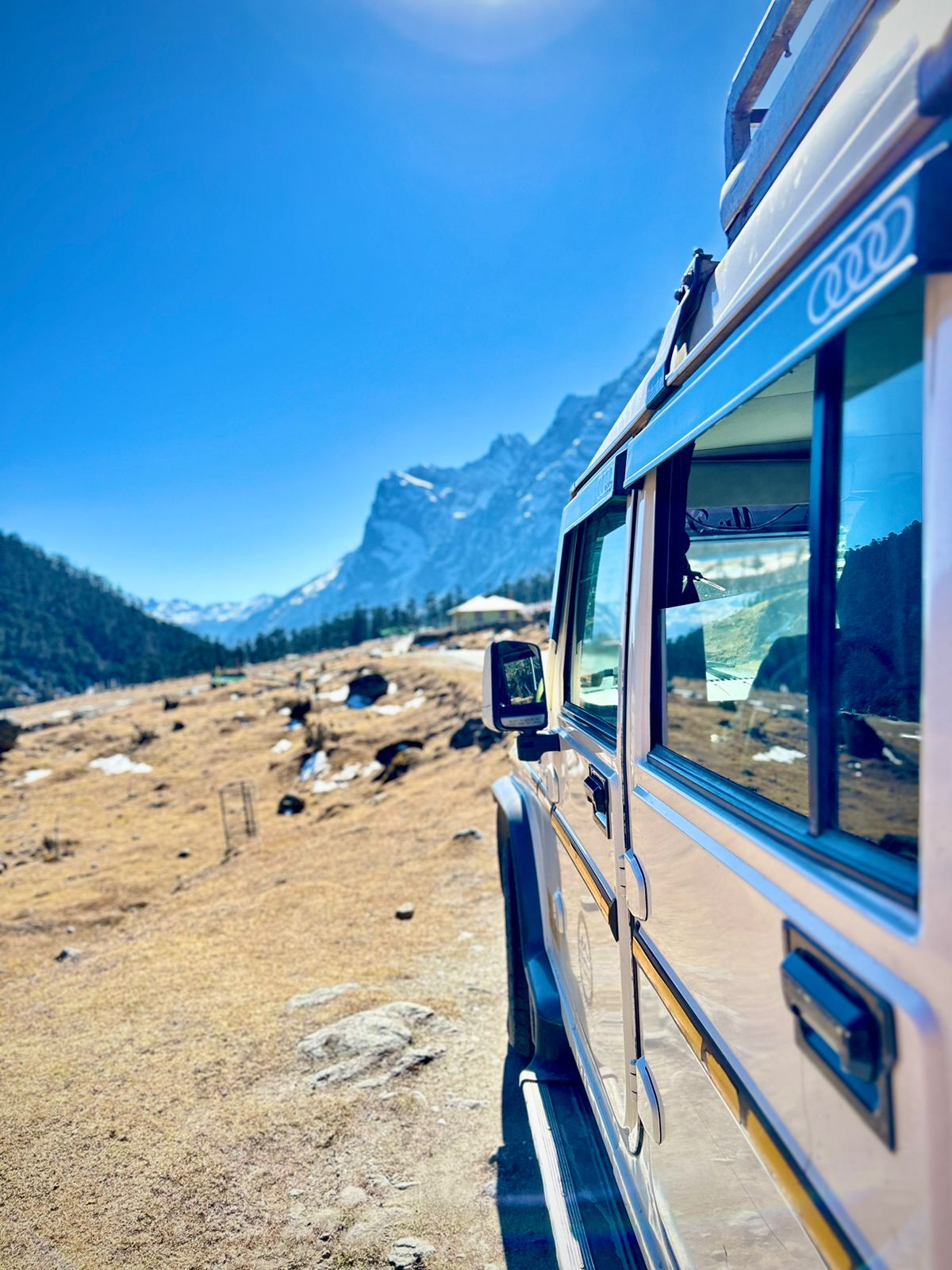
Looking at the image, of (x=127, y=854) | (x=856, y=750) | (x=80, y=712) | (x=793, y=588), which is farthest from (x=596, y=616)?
(x=80, y=712)

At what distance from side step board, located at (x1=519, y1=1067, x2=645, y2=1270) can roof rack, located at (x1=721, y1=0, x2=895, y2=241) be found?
Answer: 268 cm

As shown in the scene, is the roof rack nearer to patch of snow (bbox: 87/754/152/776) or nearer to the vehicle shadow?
the vehicle shadow

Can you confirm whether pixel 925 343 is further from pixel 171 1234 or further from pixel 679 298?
pixel 171 1234

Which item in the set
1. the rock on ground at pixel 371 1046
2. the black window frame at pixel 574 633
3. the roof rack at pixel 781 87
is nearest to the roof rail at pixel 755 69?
the roof rack at pixel 781 87

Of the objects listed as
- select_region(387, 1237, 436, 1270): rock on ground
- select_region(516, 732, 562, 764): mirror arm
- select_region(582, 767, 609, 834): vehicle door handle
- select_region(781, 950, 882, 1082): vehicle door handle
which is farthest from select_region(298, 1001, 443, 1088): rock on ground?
select_region(781, 950, 882, 1082): vehicle door handle

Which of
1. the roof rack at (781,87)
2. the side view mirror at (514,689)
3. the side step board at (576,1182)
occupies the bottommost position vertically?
the side step board at (576,1182)

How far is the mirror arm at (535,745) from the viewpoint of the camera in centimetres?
284

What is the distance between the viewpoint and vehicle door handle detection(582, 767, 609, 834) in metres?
2.03

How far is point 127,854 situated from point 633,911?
494 inches

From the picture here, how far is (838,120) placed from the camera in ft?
3.17

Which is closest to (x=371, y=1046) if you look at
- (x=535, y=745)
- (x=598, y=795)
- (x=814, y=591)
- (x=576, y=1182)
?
(x=576, y=1182)

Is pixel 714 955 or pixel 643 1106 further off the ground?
pixel 714 955

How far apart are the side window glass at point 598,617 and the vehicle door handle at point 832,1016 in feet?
3.92

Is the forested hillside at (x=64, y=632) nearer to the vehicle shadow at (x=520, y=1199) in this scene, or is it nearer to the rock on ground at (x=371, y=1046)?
the rock on ground at (x=371, y=1046)
